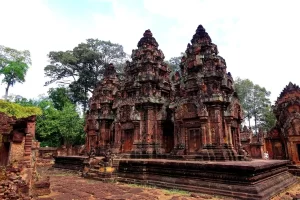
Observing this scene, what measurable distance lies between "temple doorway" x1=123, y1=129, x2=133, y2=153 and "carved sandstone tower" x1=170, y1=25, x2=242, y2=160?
4177 millimetres

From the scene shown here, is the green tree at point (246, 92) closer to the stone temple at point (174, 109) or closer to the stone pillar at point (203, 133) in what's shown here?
the stone temple at point (174, 109)

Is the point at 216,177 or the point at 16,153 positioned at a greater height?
the point at 16,153

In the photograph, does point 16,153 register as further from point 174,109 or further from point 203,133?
point 174,109

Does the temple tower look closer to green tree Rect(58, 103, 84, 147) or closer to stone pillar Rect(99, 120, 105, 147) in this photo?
stone pillar Rect(99, 120, 105, 147)

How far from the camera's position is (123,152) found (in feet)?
49.6

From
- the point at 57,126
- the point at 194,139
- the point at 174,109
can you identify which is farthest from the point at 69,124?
the point at 194,139

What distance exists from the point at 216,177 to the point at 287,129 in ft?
30.9

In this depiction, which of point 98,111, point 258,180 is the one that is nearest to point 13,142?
point 258,180

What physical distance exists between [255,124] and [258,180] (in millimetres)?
40589

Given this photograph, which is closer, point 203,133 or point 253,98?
point 203,133

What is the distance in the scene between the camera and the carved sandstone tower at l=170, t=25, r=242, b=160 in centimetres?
1067

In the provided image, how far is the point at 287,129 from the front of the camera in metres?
14.1

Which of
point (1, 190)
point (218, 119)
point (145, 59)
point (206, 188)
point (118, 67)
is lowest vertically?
point (206, 188)

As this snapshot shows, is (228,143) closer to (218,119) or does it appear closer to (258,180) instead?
(218,119)
